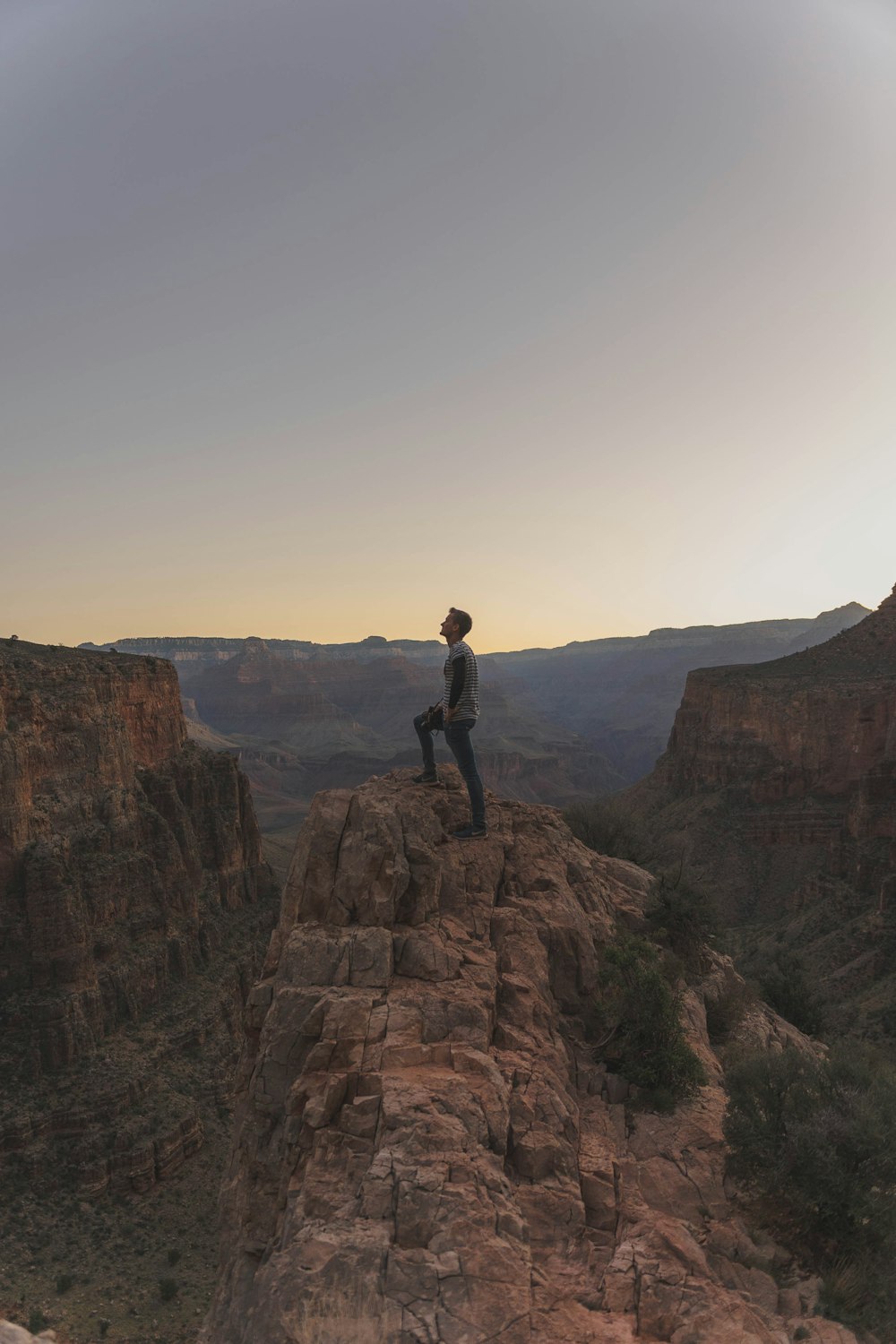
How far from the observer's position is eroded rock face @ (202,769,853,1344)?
5.36 m

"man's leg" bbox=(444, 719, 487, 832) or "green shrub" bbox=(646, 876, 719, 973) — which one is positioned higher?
"man's leg" bbox=(444, 719, 487, 832)

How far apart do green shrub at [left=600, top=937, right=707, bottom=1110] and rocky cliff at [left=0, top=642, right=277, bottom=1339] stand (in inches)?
937

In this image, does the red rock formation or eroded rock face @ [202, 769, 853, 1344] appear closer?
eroded rock face @ [202, 769, 853, 1344]

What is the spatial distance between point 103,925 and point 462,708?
36.8 metres

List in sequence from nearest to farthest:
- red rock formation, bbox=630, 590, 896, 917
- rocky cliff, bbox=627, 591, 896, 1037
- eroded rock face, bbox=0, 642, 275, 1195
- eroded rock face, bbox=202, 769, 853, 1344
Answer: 1. eroded rock face, bbox=202, 769, 853, 1344
2. eroded rock face, bbox=0, 642, 275, 1195
3. rocky cliff, bbox=627, 591, 896, 1037
4. red rock formation, bbox=630, 590, 896, 917

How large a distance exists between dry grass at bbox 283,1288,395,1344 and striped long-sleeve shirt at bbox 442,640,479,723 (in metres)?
6.31

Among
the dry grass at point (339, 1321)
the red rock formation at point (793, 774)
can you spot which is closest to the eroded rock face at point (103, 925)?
the dry grass at point (339, 1321)

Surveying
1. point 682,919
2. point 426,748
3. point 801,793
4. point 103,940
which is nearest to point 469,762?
point 426,748

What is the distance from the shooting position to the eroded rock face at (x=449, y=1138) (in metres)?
5.36

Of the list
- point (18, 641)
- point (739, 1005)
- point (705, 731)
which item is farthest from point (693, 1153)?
point (705, 731)

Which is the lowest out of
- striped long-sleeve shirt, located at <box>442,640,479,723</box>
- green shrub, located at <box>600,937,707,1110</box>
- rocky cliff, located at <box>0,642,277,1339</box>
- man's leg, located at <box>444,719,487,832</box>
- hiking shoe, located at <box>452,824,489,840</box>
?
rocky cliff, located at <box>0,642,277,1339</box>

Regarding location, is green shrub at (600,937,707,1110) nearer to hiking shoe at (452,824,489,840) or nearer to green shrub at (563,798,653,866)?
hiking shoe at (452,824,489,840)

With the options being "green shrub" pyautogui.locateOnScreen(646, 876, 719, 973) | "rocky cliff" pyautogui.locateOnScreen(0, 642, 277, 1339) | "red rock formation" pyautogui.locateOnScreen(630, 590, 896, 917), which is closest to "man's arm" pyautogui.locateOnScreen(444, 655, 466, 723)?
"green shrub" pyautogui.locateOnScreen(646, 876, 719, 973)

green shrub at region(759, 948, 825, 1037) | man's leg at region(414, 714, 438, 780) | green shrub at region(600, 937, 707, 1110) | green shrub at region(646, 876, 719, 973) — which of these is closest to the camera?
green shrub at region(600, 937, 707, 1110)
